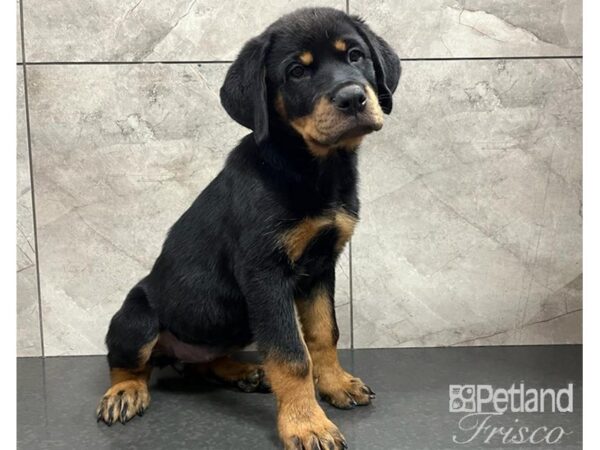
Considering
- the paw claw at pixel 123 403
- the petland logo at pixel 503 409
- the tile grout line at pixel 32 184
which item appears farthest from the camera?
the tile grout line at pixel 32 184

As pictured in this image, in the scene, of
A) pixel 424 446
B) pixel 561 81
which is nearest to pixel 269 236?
pixel 424 446

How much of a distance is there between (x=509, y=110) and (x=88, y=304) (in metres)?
2.23

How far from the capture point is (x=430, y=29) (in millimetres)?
3080

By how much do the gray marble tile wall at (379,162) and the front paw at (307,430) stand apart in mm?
1114

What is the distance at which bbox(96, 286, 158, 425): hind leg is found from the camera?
Answer: 2.51 meters

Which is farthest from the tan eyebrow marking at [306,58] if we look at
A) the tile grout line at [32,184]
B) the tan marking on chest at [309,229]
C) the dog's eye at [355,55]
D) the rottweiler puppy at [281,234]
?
the tile grout line at [32,184]

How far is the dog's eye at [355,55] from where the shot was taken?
2.26 m

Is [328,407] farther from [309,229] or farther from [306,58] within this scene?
[306,58]

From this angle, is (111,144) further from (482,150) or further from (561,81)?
(561,81)

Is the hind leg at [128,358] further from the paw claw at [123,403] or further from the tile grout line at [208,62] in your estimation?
A: the tile grout line at [208,62]

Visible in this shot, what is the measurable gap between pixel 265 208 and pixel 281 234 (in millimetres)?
108

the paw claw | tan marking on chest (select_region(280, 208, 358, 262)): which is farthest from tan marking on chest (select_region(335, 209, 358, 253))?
the paw claw

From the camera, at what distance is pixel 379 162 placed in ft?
10.4

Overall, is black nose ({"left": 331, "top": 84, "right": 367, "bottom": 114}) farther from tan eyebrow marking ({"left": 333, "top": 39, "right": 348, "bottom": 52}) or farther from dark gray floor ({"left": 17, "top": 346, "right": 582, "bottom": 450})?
dark gray floor ({"left": 17, "top": 346, "right": 582, "bottom": 450})
